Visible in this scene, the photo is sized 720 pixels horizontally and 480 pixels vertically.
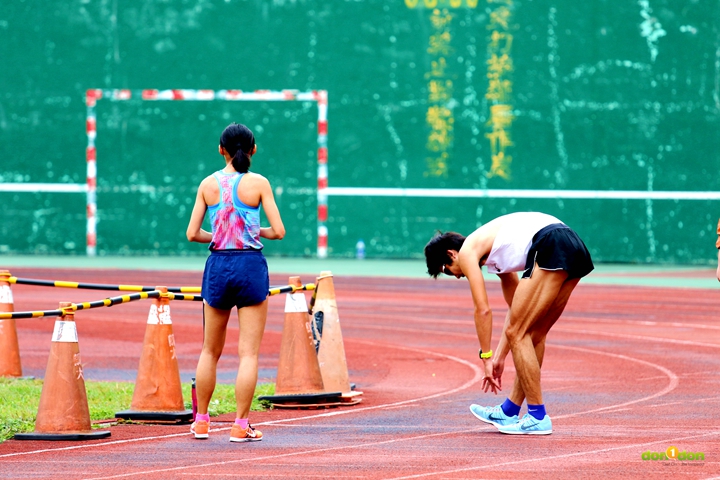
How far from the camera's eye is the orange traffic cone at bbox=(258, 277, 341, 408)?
34.2 feet

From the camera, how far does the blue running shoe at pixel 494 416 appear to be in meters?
9.02

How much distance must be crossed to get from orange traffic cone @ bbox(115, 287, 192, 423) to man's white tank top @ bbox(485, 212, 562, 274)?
2.51 metres

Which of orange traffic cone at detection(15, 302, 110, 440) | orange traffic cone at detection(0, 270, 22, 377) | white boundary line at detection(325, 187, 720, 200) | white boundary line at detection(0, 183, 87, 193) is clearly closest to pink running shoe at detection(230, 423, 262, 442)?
orange traffic cone at detection(15, 302, 110, 440)

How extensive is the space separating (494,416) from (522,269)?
106 centimetres

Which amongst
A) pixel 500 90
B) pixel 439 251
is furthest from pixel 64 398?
pixel 500 90

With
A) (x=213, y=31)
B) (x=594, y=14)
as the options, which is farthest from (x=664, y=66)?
(x=213, y=31)

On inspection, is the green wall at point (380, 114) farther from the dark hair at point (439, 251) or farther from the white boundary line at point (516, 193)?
the dark hair at point (439, 251)

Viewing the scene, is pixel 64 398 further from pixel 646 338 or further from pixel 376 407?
pixel 646 338

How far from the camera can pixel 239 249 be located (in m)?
8.44

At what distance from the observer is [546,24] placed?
98.0ft

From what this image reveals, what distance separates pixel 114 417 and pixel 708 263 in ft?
73.2

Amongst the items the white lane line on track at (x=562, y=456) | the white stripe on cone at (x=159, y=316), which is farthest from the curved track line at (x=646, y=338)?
the white stripe on cone at (x=159, y=316)

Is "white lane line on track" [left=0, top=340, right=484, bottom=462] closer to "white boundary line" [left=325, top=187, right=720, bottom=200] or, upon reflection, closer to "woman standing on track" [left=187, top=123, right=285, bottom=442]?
"woman standing on track" [left=187, top=123, right=285, bottom=442]

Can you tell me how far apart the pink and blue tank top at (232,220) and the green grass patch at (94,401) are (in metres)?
1.94
